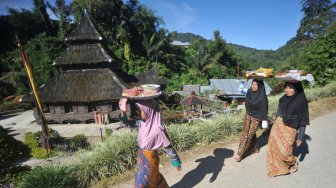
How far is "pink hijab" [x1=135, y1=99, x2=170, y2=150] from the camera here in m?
3.84

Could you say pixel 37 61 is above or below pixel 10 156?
above

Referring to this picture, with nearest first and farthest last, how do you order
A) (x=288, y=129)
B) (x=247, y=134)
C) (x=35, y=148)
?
1. (x=288, y=129)
2. (x=247, y=134)
3. (x=35, y=148)

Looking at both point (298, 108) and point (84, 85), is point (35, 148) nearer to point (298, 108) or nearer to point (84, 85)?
point (84, 85)

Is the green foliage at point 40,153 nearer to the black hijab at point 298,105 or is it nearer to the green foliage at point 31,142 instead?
the green foliage at point 31,142

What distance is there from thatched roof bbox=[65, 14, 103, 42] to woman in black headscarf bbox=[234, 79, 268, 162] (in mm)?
16835

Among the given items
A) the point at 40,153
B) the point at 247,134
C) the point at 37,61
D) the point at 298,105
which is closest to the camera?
the point at 298,105

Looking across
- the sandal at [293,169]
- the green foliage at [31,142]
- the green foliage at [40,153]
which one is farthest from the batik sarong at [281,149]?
the green foliage at [31,142]

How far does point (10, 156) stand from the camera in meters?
11.1

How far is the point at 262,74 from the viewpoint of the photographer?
5129 mm

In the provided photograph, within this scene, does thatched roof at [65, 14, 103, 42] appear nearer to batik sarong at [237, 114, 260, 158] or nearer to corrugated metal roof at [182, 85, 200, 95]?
corrugated metal roof at [182, 85, 200, 95]

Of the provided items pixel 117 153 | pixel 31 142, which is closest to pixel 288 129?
pixel 117 153

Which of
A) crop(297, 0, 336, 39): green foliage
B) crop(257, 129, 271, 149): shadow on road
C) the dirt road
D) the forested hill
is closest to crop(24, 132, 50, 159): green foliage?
the dirt road

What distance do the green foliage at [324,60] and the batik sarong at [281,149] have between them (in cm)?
Result: 1469

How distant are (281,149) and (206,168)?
1.86 m
